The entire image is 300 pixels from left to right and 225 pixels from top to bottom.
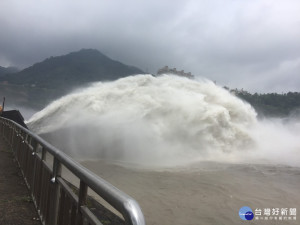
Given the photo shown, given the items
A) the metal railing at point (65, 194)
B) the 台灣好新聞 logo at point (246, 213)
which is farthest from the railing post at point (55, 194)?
the 台灣好新聞 logo at point (246, 213)

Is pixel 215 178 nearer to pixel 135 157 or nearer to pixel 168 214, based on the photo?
pixel 168 214

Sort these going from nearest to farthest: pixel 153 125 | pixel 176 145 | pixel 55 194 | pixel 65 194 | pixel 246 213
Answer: pixel 65 194
pixel 55 194
pixel 246 213
pixel 176 145
pixel 153 125

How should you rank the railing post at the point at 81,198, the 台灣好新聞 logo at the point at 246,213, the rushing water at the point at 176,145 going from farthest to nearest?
1. the rushing water at the point at 176,145
2. the 台灣好新聞 logo at the point at 246,213
3. the railing post at the point at 81,198

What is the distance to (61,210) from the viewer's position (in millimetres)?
2965

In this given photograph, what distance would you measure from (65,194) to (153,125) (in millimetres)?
12519

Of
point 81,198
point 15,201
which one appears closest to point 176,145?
point 15,201

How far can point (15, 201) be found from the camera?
15.6 ft

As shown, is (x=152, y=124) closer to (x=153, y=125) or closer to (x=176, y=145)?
(x=153, y=125)

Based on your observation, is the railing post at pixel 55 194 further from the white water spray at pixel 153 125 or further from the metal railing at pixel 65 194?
the white water spray at pixel 153 125

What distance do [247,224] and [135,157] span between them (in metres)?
8.49

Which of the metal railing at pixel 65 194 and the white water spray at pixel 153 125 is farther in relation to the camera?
the white water spray at pixel 153 125

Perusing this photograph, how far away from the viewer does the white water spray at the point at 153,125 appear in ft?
48.0

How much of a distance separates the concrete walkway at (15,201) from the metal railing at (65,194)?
0.60 ft

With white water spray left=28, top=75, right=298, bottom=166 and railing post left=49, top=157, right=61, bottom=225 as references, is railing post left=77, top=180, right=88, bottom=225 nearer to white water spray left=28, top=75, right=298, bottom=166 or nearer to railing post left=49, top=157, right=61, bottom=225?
railing post left=49, top=157, right=61, bottom=225
